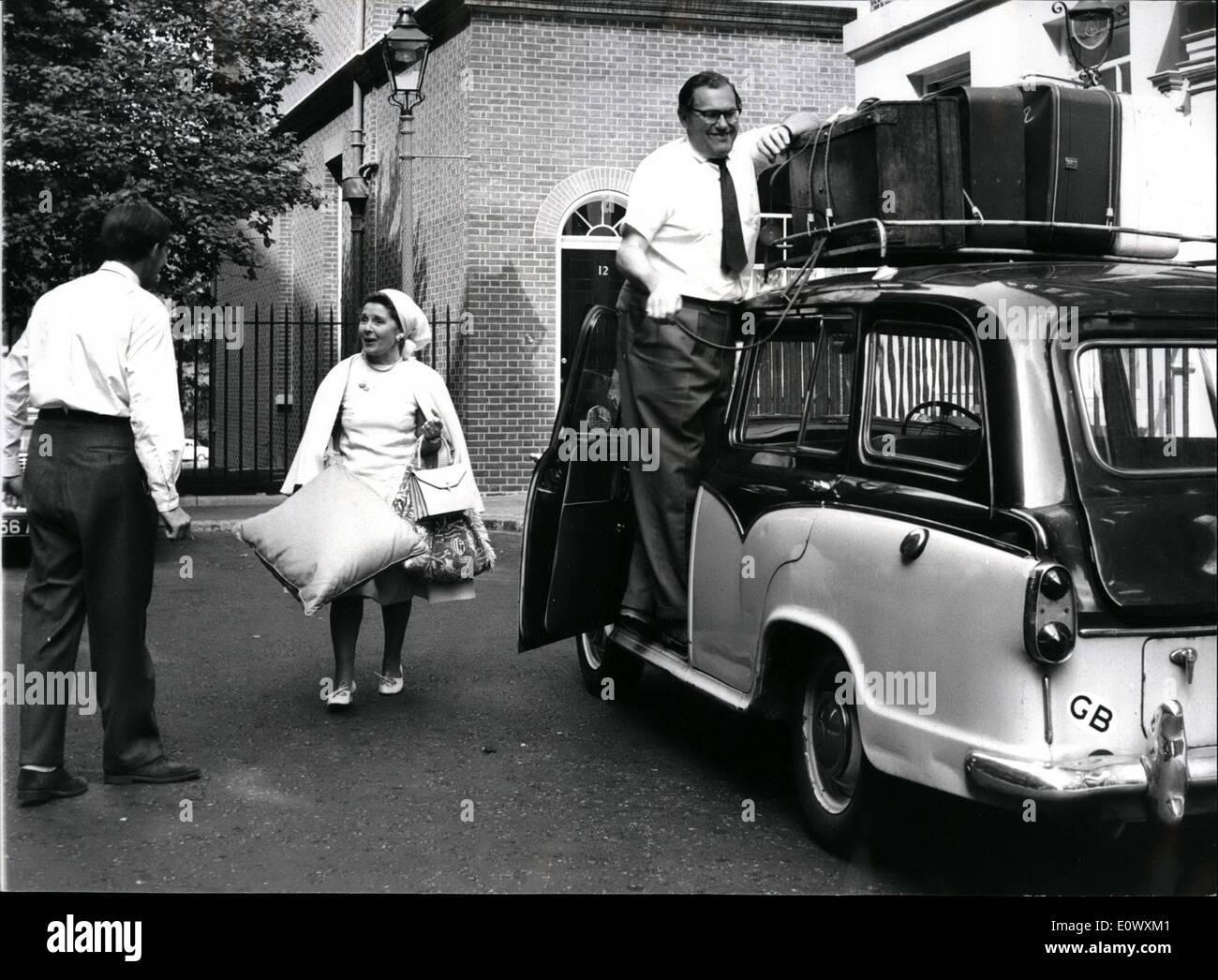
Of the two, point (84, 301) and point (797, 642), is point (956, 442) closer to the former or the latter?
point (797, 642)

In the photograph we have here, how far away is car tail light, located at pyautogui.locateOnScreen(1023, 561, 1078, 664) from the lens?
3969 mm

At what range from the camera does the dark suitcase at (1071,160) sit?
16.5 ft

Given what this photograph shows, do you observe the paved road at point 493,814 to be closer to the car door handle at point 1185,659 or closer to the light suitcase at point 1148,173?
the car door handle at point 1185,659

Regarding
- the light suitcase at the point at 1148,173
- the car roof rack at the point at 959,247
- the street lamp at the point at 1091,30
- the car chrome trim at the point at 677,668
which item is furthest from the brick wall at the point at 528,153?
the car roof rack at the point at 959,247

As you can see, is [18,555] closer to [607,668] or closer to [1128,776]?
[607,668]

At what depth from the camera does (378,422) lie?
692cm

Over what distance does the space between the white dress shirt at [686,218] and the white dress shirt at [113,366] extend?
2013 mm

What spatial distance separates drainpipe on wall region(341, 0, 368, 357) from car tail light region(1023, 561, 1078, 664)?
15693mm

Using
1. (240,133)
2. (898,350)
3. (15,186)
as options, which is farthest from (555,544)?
(240,133)

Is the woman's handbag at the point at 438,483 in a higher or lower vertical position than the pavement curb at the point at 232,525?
higher

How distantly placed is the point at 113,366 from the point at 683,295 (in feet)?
7.36

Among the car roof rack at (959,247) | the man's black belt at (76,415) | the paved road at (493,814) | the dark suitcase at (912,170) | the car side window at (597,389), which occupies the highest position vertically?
the dark suitcase at (912,170)

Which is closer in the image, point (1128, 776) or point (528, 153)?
point (1128, 776)

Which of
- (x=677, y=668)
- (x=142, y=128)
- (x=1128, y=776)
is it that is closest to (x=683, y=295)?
(x=677, y=668)
